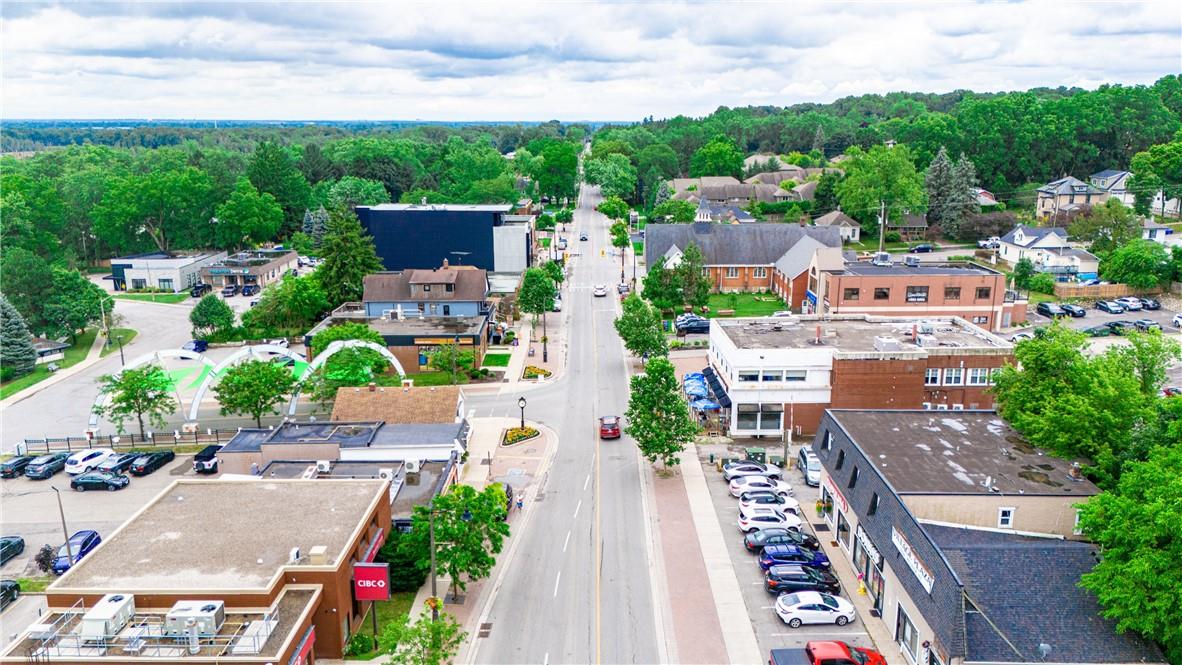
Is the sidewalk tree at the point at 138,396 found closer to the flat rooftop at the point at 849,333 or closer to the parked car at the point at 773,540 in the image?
the flat rooftop at the point at 849,333

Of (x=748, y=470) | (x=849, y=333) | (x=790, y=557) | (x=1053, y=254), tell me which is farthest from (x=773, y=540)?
(x=1053, y=254)

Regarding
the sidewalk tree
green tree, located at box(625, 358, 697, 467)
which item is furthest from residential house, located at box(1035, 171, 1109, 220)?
the sidewalk tree

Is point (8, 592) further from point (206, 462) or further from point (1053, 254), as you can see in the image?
point (1053, 254)

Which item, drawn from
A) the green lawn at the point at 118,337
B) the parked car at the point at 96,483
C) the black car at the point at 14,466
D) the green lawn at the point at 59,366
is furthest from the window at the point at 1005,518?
the green lawn at the point at 118,337

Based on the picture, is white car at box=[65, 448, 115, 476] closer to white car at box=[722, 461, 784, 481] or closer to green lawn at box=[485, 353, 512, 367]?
green lawn at box=[485, 353, 512, 367]

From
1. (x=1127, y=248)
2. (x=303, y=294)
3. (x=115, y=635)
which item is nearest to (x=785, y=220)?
(x=1127, y=248)

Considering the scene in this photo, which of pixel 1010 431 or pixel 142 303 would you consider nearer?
pixel 1010 431

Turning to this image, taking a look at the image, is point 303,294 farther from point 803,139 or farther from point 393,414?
point 803,139
